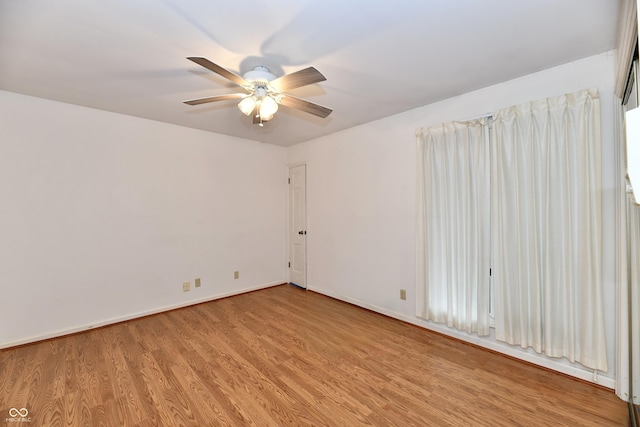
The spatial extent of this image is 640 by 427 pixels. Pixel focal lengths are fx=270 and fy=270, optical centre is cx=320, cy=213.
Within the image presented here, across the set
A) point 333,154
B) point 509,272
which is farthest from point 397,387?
point 333,154

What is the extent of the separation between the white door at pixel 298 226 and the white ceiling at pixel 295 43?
2053 millimetres

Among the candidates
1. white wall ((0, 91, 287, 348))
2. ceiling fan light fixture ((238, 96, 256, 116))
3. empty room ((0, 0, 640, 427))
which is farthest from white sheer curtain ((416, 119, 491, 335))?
white wall ((0, 91, 287, 348))

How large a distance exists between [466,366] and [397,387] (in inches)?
28.5

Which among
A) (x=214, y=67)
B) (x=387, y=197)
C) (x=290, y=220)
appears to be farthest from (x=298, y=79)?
(x=290, y=220)

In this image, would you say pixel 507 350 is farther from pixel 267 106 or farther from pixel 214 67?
pixel 214 67

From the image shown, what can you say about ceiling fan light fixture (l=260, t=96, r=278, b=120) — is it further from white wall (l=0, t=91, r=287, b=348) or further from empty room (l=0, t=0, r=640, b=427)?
white wall (l=0, t=91, r=287, b=348)

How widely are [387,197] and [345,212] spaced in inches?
29.2

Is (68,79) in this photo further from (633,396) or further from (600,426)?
(633,396)

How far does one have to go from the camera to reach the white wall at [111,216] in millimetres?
2707

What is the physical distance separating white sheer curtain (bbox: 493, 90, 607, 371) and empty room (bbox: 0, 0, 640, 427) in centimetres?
2

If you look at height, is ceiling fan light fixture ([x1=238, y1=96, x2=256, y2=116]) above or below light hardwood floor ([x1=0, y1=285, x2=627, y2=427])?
above

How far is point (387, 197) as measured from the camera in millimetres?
3414

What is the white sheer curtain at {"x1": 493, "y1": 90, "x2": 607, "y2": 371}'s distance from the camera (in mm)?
2037

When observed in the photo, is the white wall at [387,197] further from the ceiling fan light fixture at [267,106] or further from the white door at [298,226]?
the ceiling fan light fixture at [267,106]
